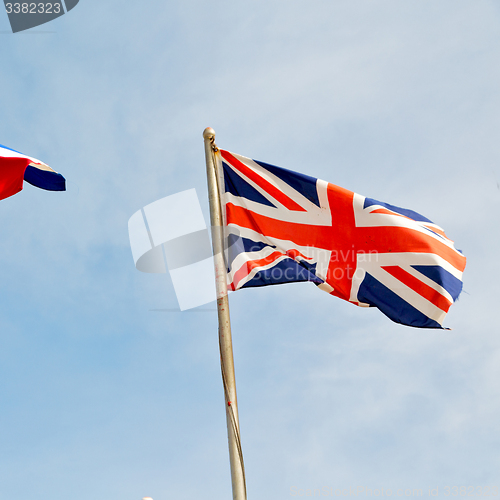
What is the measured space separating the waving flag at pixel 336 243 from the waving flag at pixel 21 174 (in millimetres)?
4142

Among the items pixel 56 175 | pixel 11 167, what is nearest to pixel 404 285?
pixel 56 175

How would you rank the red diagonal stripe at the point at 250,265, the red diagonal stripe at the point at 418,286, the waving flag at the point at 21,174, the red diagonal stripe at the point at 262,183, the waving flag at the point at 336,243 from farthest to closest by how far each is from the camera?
the waving flag at the point at 21,174
the red diagonal stripe at the point at 262,183
the red diagonal stripe at the point at 418,286
the waving flag at the point at 336,243
the red diagonal stripe at the point at 250,265

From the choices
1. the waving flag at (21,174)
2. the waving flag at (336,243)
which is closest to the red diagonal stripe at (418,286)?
the waving flag at (336,243)

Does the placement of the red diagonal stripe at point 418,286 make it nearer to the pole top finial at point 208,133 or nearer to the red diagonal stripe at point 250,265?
the red diagonal stripe at point 250,265

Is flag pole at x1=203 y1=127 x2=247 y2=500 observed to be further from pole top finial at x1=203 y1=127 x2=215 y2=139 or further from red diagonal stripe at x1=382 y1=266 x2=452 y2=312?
red diagonal stripe at x1=382 y1=266 x2=452 y2=312

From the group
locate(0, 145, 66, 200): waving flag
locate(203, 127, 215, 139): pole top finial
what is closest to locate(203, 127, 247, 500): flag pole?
locate(203, 127, 215, 139): pole top finial

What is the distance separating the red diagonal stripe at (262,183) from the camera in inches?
481

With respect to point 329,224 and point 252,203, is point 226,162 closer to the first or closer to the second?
point 252,203

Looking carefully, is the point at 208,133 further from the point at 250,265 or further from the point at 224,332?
the point at 224,332

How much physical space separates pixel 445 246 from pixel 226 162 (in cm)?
509

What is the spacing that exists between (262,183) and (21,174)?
5.40m

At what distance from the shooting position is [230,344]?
9.91 meters

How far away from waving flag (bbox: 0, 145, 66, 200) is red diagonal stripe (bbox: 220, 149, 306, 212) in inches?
162

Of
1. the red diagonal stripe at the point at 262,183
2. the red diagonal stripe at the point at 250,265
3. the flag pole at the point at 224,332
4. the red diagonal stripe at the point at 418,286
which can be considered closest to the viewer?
the flag pole at the point at 224,332
